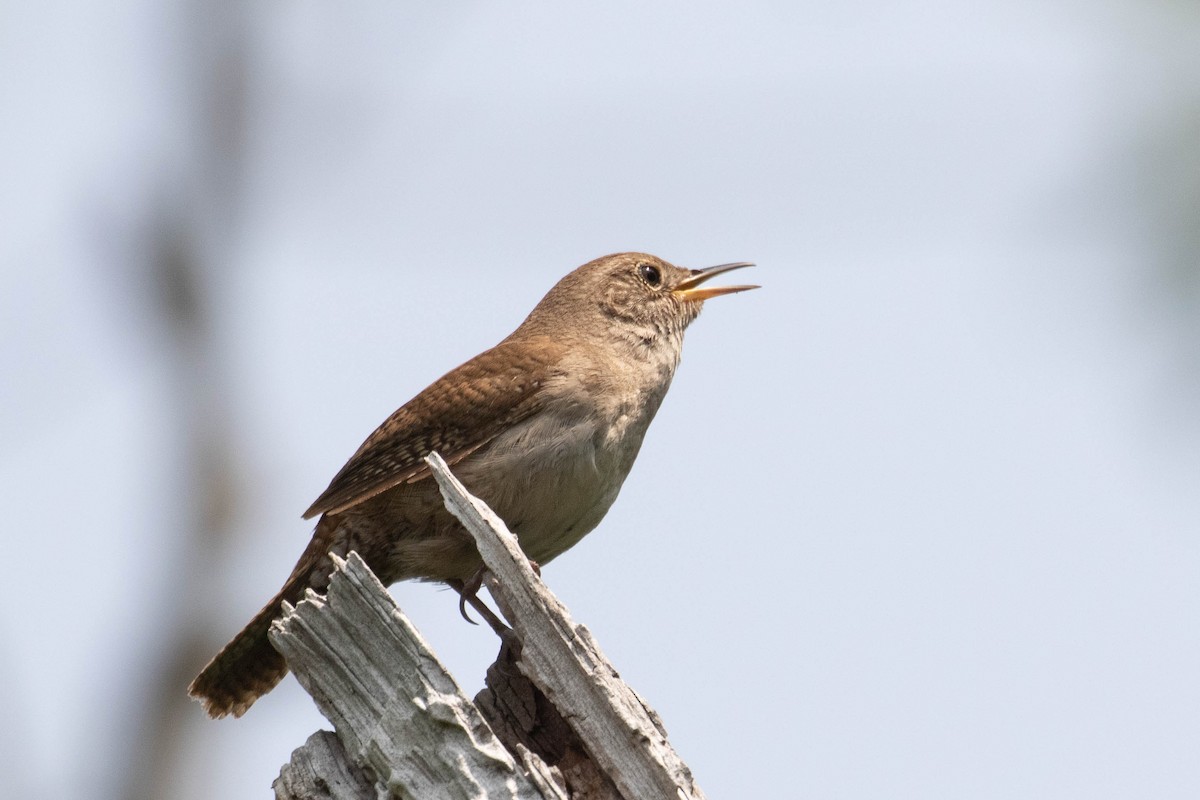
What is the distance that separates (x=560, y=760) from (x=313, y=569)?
1.49m

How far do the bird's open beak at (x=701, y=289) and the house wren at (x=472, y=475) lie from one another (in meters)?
0.95

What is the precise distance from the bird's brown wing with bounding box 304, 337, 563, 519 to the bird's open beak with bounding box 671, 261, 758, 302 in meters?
1.07

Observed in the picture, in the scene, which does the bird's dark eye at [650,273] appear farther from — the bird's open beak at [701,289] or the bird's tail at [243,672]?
the bird's tail at [243,672]

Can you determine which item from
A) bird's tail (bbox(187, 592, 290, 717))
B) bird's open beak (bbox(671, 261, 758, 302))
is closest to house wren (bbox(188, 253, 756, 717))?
bird's tail (bbox(187, 592, 290, 717))

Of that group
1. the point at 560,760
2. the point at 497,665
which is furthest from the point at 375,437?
the point at 560,760

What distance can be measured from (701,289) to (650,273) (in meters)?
0.23

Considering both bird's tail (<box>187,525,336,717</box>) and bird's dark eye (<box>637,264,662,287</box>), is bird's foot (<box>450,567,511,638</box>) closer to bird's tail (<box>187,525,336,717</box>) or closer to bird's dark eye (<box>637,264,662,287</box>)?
bird's tail (<box>187,525,336,717</box>)

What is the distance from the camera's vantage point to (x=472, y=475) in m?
4.58

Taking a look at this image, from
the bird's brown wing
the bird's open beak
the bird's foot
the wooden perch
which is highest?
the bird's open beak

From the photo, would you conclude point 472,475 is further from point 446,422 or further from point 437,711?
point 437,711

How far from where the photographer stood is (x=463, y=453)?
4.61 m

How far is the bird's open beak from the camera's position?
19.1 feet

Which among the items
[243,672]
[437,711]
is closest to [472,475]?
[243,672]

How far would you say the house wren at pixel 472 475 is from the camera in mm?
4387
